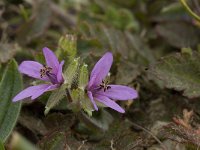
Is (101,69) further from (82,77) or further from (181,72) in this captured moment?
(181,72)

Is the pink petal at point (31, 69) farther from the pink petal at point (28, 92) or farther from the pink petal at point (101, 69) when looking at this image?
the pink petal at point (101, 69)

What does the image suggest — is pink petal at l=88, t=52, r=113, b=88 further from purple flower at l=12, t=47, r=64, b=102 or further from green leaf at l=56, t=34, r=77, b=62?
green leaf at l=56, t=34, r=77, b=62

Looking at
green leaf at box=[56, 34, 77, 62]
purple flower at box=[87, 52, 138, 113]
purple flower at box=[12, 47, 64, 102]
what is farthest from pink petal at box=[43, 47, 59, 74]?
green leaf at box=[56, 34, 77, 62]

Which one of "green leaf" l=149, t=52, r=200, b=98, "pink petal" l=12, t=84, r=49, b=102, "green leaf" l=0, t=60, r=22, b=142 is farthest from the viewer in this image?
"green leaf" l=149, t=52, r=200, b=98

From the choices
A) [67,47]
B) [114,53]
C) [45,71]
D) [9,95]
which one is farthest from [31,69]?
[114,53]

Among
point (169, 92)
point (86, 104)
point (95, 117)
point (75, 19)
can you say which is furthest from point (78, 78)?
point (75, 19)

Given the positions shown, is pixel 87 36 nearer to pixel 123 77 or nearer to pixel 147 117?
pixel 123 77

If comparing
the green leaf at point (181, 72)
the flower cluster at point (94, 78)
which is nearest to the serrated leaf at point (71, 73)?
the flower cluster at point (94, 78)
